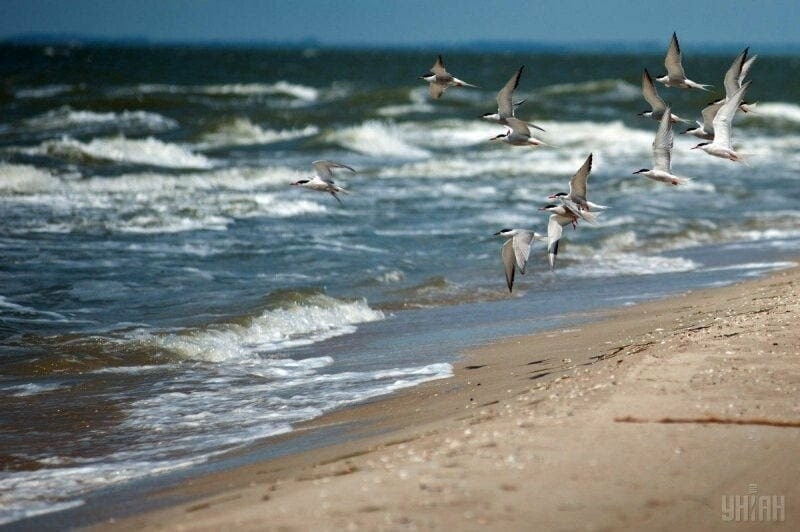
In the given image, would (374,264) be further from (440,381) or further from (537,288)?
(440,381)

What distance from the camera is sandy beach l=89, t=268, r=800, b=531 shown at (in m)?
4.99

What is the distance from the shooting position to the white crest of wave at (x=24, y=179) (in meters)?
20.9

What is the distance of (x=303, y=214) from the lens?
18625 mm

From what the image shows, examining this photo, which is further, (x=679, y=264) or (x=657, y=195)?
(x=657, y=195)

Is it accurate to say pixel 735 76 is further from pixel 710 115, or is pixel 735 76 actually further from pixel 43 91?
pixel 43 91

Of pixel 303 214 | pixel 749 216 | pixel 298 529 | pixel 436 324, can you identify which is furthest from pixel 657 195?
pixel 298 529

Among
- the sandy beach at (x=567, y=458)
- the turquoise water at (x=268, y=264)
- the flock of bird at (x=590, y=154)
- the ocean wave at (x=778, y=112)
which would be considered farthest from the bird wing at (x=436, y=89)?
the ocean wave at (x=778, y=112)

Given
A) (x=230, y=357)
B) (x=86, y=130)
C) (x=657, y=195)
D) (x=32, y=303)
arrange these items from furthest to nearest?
(x=86, y=130)
(x=657, y=195)
(x=32, y=303)
(x=230, y=357)

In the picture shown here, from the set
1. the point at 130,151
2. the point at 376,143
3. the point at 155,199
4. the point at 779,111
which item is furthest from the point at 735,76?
the point at 779,111

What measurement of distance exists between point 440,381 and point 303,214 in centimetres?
1044

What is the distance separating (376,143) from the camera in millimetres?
31328

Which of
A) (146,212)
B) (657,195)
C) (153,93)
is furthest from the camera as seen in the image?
(153,93)

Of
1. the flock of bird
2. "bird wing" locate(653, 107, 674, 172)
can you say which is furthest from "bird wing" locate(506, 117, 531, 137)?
"bird wing" locate(653, 107, 674, 172)

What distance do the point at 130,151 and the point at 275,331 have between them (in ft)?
58.4
